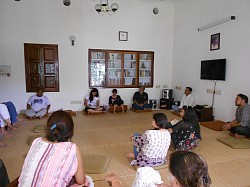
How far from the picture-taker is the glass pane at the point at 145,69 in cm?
692

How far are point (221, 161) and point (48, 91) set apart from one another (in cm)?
518

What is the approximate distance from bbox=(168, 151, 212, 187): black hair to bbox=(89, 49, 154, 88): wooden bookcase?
569 centimetres

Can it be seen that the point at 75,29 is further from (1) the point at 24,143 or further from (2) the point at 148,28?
(1) the point at 24,143

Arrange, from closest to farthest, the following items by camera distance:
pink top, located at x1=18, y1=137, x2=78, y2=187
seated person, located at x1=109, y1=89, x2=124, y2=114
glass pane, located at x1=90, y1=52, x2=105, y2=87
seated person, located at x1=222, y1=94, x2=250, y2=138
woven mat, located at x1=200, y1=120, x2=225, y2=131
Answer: pink top, located at x1=18, y1=137, x2=78, y2=187 < seated person, located at x1=222, y1=94, x2=250, y2=138 < woven mat, located at x1=200, y1=120, x2=225, y2=131 < seated person, located at x1=109, y1=89, x2=124, y2=114 < glass pane, located at x1=90, y1=52, x2=105, y2=87

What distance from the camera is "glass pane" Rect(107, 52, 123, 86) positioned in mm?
6598

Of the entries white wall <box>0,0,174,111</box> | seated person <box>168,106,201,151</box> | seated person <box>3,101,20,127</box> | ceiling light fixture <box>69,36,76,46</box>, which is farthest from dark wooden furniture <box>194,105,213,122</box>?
seated person <box>3,101,20,127</box>

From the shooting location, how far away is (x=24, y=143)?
345 centimetres

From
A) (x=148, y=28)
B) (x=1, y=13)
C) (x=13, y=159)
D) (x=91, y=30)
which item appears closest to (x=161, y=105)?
(x=148, y=28)

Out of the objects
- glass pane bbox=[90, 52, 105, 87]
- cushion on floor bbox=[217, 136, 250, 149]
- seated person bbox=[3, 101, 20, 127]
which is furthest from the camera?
glass pane bbox=[90, 52, 105, 87]

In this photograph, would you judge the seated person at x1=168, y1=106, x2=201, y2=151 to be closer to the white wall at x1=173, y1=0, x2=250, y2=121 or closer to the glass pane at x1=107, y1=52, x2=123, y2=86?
the white wall at x1=173, y1=0, x2=250, y2=121

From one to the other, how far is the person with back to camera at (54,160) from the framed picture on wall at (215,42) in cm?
487

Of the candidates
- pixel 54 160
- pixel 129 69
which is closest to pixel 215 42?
pixel 129 69

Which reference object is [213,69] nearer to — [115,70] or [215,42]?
[215,42]

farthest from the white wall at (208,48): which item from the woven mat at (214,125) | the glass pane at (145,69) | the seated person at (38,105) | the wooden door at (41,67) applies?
the seated person at (38,105)
